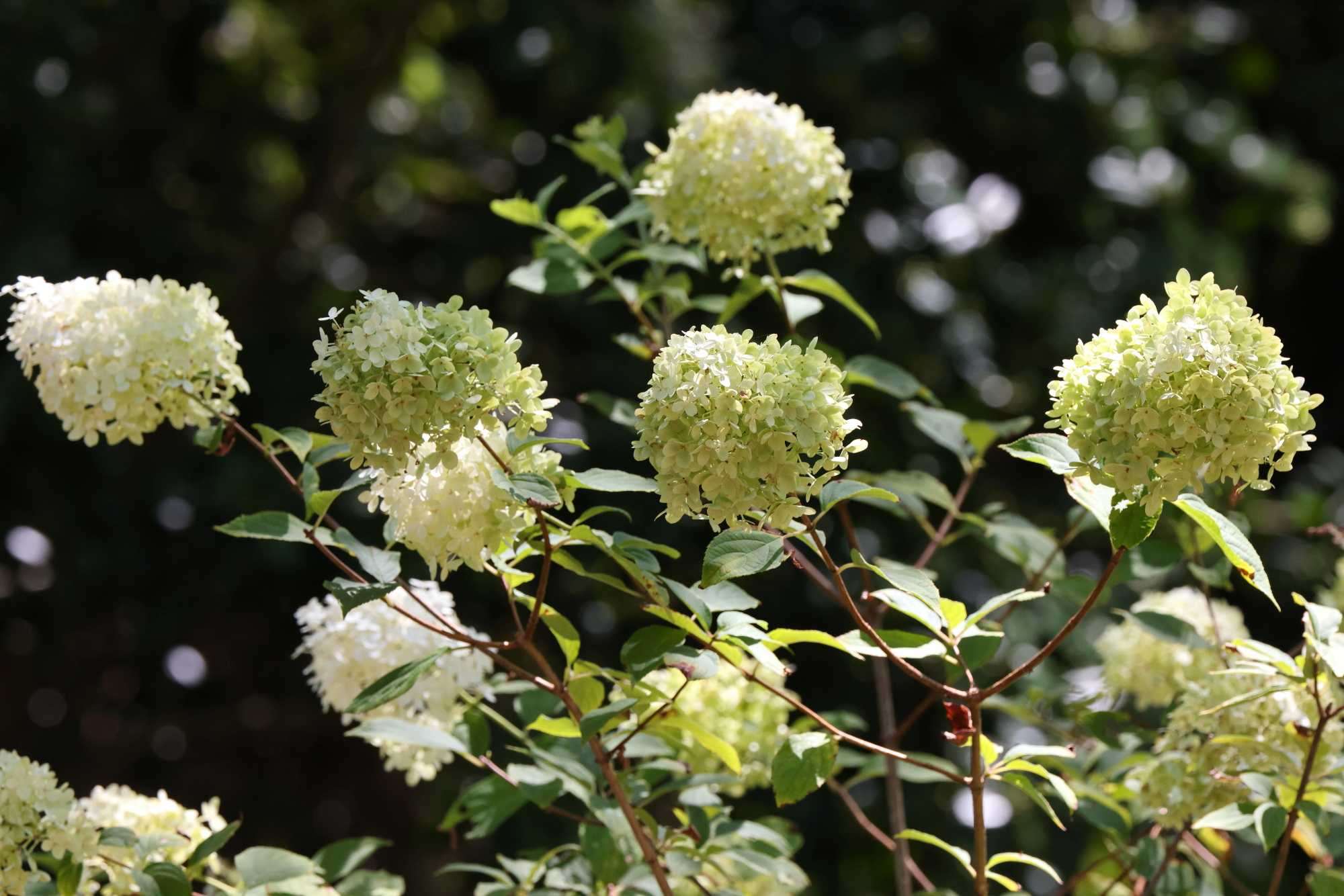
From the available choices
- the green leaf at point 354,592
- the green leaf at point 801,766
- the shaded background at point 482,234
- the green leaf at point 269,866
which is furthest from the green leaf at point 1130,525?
the shaded background at point 482,234

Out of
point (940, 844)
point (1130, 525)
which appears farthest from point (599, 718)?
point (1130, 525)

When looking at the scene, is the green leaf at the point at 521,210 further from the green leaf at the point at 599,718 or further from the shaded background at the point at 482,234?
the shaded background at the point at 482,234

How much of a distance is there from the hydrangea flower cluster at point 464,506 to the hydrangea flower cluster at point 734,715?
41 centimetres

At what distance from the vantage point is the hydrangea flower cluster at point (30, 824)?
1008 mm

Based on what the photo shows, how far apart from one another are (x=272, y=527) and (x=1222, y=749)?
804 mm

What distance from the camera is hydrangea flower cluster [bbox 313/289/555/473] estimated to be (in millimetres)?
799

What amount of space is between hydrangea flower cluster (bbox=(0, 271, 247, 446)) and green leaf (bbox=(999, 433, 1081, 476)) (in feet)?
1.98

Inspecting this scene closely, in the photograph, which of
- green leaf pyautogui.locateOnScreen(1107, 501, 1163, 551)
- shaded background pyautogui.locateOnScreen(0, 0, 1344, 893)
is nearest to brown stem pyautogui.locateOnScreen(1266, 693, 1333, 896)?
green leaf pyautogui.locateOnScreen(1107, 501, 1163, 551)

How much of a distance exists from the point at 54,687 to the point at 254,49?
2143 mm

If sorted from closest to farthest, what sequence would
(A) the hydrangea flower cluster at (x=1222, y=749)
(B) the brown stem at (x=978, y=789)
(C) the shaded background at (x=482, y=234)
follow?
1. (B) the brown stem at (x=978, y=789)
2. (A) the hydrangea flower cluster at (x=1222, y=749)
3. (C) the shaded background at (x=482, y=234)

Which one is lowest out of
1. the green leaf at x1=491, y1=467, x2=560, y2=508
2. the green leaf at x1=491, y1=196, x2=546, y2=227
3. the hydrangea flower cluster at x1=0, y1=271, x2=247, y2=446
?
the green leaf at x1=491, y1=467, x2=560, y2=508

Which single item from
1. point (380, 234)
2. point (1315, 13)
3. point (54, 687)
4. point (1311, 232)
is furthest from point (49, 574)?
point (1315, 13)

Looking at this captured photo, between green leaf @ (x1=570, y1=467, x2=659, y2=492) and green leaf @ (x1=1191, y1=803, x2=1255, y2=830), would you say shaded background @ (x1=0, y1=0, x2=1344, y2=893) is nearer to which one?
green leaf @ (x1=1191, y1=803, x2=1255, y2=830)

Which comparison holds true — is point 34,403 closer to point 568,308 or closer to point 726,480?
point 568,308
